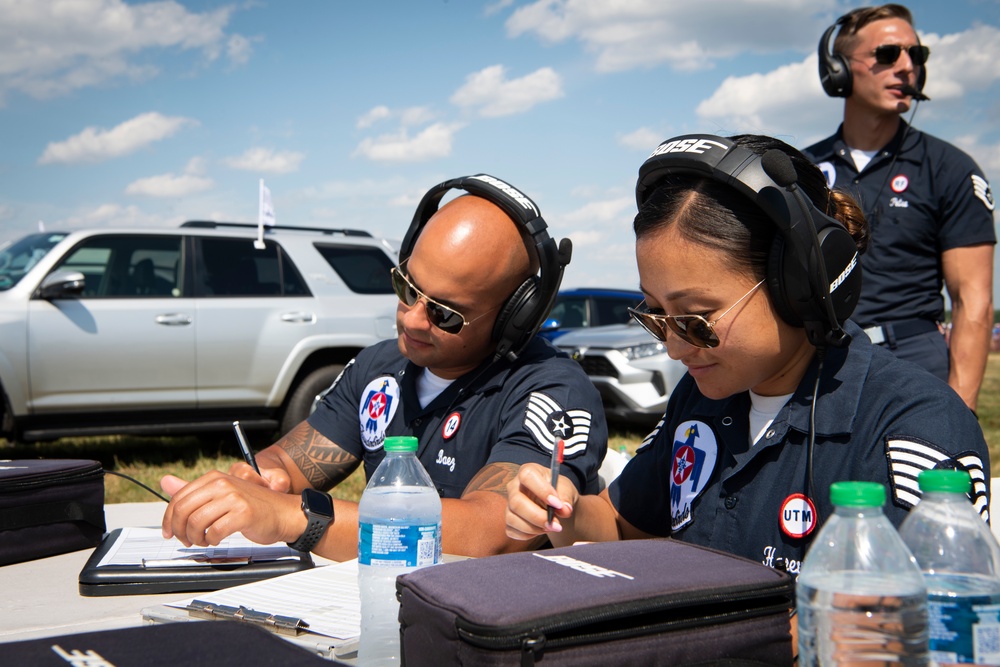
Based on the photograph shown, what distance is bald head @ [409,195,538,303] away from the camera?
97.5 inches

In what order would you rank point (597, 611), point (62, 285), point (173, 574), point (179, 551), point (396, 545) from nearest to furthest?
point (597, 611)
point (396, 545)
point (173, 574)
point (179, 551)
point (62, 285)

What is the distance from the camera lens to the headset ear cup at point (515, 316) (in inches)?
98.2

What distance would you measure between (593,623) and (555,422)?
125 centimetres

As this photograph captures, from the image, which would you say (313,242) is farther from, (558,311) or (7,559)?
(7,559)

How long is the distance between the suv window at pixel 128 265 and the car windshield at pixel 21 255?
0.20 m

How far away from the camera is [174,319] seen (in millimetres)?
7086

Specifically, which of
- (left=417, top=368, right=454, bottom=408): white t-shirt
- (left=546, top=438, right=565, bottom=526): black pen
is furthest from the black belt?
(left=546, top=438, right=565, bottom=526): black pen

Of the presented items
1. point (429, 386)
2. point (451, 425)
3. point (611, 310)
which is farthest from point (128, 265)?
point (451, 425)

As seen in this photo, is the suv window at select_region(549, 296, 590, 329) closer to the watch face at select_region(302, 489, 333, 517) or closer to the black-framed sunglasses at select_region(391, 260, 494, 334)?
the black-framed sunglasses at select_region(391, 260, 494, 334)

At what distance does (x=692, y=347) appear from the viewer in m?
1.67

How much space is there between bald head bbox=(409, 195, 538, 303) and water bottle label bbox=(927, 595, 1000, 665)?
1.65 metres

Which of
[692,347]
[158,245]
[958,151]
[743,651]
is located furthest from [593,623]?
[158,245]

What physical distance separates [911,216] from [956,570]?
2.65 meters

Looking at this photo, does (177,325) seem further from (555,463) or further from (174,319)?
(555,463)
